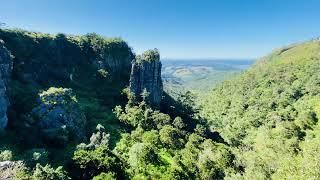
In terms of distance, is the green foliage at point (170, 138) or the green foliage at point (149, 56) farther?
the green foliage at point (149, 56)

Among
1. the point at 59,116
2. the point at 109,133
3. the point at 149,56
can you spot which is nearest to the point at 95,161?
the point at 59,116

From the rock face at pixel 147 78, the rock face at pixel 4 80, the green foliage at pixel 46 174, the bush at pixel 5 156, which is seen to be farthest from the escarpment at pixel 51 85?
the green foliage at pixel 46 174

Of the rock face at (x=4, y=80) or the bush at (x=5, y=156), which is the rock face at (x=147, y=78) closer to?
the rock face at (x=4, y=80)

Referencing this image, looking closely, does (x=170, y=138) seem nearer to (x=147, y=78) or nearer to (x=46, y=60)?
(x=147, y=78)

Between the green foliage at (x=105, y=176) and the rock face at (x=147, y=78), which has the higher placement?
the rock face at (x=147, y=78)

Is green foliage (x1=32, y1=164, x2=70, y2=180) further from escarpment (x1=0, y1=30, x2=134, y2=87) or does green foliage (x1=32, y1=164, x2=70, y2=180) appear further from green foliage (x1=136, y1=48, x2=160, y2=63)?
green foliage (x1=136, y1=48, x2=160, y2=63)

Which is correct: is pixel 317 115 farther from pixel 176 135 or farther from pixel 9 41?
pixel 9 41
